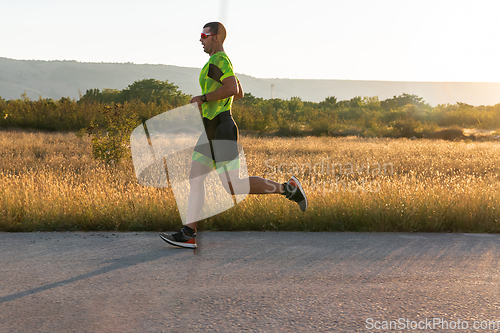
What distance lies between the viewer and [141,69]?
7603 inches

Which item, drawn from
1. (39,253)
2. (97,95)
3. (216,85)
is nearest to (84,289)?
(39,253)

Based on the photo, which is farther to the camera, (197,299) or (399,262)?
(399,262)

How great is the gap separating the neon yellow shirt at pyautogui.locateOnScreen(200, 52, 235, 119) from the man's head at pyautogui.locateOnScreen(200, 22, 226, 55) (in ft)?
0.36

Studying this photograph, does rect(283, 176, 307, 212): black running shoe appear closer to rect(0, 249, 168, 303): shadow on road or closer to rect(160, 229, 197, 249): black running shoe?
rect(160, 229, 197, 249): black running shoe

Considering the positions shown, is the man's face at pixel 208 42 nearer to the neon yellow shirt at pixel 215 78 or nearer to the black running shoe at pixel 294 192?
the neon yellow shirt at pixel 215 78

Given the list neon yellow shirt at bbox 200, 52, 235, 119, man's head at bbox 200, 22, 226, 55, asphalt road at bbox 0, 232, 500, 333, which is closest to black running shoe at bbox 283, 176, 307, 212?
asphalt road at bbox 0, 232, 500, 333

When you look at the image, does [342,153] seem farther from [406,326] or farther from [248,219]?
[406,326]

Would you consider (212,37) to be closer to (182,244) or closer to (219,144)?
(219,144)

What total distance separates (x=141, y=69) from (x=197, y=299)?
656 feet

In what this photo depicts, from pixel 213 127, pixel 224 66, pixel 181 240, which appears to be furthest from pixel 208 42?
pixel 181 240

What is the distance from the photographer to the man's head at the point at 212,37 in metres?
4.30

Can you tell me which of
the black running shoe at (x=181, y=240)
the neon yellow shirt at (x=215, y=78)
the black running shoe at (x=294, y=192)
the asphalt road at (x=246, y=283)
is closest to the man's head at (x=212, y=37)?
the neon yellow shirt at (x=215, y=78)

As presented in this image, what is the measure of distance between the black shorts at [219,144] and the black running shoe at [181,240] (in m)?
0.71

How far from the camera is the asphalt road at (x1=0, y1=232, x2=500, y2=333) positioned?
8.87 ft
